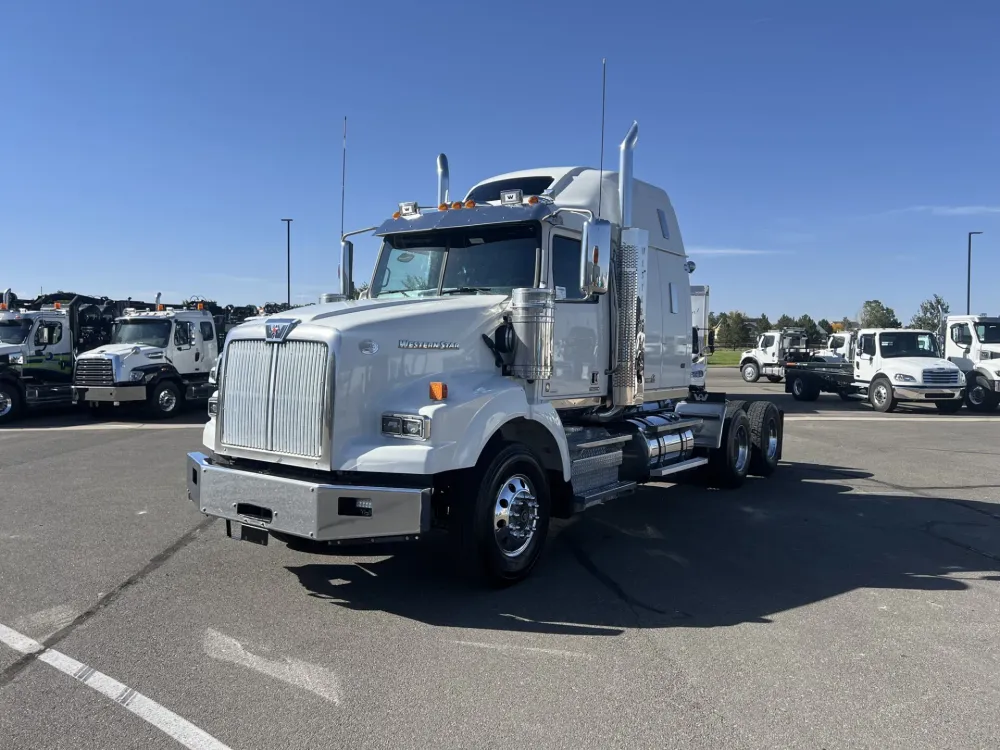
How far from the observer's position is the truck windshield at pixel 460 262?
602cm

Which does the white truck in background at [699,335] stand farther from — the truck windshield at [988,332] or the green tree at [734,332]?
the green tree at [734,332]

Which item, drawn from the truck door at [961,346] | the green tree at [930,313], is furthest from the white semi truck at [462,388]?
the green tree at [930,313]

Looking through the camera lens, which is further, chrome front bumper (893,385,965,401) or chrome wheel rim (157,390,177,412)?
chrome front bumper (893,385,965,401)

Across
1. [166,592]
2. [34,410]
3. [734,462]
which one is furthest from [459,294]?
[34,410]

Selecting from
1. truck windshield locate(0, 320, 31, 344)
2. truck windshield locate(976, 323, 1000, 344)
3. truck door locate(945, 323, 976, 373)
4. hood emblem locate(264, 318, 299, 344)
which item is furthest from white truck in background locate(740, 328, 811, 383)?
hood emblem locate(264, 318, 299, 344)

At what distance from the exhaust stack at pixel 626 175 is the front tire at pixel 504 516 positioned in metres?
2.72

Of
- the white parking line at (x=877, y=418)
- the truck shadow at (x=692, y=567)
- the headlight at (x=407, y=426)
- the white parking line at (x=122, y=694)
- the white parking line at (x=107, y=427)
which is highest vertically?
the headlight at (x=407, y=426)

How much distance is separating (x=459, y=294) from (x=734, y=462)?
470cm

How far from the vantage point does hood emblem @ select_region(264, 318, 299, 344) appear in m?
4.97

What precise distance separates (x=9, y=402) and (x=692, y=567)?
1636 cm

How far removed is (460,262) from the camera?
20.6ft

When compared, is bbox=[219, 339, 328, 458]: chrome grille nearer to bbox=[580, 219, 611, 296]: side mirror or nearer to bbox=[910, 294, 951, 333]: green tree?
bbox=[580, 219, 611, 296]: side mirror

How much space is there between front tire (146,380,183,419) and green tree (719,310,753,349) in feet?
222

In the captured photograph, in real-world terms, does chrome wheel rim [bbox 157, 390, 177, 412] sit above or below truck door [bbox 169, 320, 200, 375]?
below
